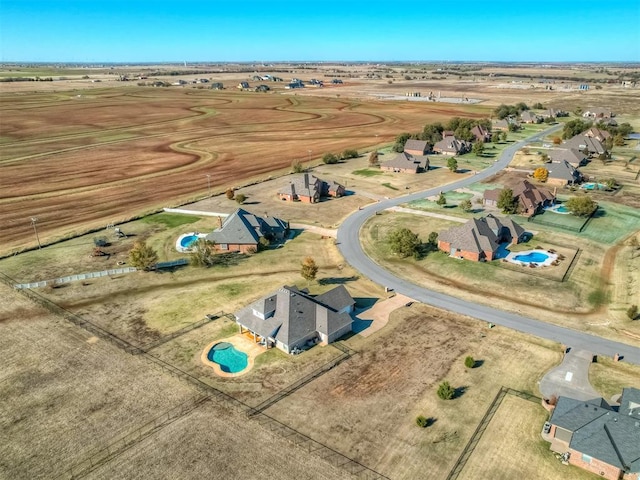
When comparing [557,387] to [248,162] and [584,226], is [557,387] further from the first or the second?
[248,162]

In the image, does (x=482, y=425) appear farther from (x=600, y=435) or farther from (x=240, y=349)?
(x=240, y=349)

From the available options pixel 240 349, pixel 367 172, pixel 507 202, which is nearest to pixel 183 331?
pixel 240 349

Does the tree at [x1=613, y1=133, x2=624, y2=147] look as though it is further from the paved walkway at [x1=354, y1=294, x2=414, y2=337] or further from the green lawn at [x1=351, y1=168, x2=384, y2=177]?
the paved walkway at [x1=354, y1=294, x2=414, y2=337]

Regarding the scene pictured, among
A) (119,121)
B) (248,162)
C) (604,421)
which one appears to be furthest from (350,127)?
(604,421)

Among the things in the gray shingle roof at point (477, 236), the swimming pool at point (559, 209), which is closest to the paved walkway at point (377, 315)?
the gray shingle roof at point (477, 236)

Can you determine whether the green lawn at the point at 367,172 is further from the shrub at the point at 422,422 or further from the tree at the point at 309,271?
the shrub at the point at 422,422

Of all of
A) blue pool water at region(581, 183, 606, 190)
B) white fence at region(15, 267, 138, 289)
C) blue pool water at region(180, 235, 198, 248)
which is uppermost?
blue pool water at region(581, 183, 606, 190)

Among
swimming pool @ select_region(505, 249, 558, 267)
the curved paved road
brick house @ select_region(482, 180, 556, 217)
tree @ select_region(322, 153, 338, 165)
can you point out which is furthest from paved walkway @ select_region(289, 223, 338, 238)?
tree @ select_region(322, 153, 338, 165)
